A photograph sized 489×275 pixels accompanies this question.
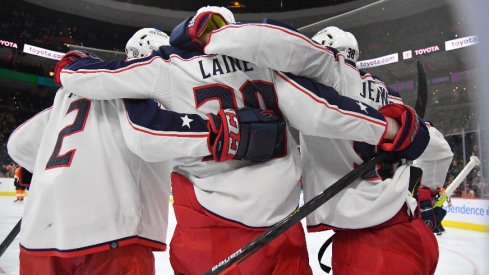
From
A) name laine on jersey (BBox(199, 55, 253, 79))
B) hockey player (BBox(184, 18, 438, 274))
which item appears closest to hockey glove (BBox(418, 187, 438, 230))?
hockey player (BBox(184, 18, 438, 274))

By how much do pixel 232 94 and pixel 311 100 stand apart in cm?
20

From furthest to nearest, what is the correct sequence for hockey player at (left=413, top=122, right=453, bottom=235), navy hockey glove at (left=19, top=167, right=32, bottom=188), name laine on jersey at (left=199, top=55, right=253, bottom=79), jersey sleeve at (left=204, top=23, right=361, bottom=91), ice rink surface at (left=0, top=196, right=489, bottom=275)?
ice rink surface at (left=0, top=196, right=489, bottom=275), navy hockey glove at (left=19, top=167, right=32, bottom=188), hockey player at (left=413, top=122, right=453, bottom=235), name laine on jersey at (left=199, top=55, right=253, bottom=79), jersey sleeve at (left=204, top=23, right=361, bottom=91)

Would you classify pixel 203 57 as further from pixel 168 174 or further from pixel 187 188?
pixel 168 174

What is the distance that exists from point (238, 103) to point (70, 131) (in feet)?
1.67

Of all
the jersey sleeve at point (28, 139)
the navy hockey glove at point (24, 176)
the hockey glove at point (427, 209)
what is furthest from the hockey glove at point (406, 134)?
the navy hockey glove at point (24, 176)

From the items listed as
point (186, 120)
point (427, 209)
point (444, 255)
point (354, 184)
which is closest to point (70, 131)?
point (186, 120)

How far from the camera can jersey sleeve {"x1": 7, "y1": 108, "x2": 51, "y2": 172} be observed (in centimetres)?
148

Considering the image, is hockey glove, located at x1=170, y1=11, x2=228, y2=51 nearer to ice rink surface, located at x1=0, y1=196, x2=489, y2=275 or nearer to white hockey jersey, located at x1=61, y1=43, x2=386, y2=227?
white hockey jersey, located at x1=61, y1=43, x2=386, y2=227

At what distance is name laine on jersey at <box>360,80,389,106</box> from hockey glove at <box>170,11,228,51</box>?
45cm

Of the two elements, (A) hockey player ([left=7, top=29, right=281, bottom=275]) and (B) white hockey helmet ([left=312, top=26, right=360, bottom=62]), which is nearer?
(A) hockey player ([left=7, top=29, right=281, bottom=275])

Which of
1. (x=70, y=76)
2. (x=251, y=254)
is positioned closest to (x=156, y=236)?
(x=251, y=254)

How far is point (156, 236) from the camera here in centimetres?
137

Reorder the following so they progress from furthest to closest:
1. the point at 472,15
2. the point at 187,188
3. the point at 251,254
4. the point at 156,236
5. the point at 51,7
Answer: the point at 51,7 < the point at 156,236 < the point at 187,188 < the point at 251,254 < the point at 472,15

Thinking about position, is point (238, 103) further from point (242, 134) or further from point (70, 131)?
point (70, 131)
